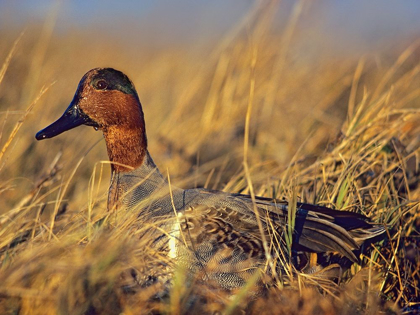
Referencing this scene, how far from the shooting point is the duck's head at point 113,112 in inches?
135

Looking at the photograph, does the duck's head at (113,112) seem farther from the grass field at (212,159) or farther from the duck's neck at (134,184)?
the grass field at (212,159)

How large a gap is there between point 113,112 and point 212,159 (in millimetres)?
2030

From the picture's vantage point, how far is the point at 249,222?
10.2 ft

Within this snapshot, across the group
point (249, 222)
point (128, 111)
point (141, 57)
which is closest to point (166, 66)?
point (141, 57)

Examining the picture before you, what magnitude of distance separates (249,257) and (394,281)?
0.88m

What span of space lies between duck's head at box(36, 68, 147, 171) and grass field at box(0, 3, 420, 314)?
6.5 inches

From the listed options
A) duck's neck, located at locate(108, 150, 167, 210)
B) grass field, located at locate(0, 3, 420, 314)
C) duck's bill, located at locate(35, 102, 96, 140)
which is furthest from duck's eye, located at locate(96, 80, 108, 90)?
duck's neck, located at locate(108, 150, 167, 210)

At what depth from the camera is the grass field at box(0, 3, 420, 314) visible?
231cm

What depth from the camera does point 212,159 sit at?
539 cm

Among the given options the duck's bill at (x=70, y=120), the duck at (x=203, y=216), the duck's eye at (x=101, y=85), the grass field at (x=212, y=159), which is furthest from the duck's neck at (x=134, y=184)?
the duck's eye at (x=101, y=85)

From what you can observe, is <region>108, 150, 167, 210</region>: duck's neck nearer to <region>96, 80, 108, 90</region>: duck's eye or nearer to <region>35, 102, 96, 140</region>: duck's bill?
<region>35, 102, 96, 140</region>: duck's bill

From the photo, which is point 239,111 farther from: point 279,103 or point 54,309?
point 54,309

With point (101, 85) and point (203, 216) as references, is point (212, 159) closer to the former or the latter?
point (101, 85)

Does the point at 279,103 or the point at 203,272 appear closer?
the point at 203,272
